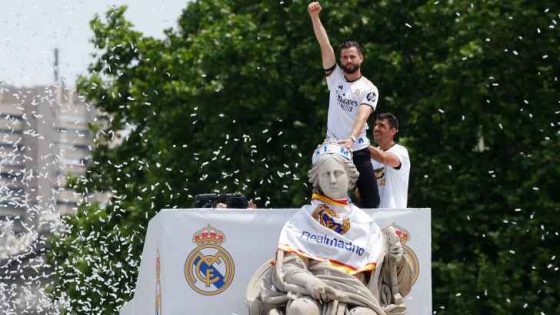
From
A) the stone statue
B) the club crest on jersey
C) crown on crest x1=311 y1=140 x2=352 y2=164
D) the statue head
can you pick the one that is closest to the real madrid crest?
the stone statue

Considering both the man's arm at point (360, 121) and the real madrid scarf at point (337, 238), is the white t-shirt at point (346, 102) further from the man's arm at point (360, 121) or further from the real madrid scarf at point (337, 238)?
the real madrid scarf at point (337, 238)

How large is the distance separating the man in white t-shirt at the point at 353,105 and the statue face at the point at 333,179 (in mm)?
986

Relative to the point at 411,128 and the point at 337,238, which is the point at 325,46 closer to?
the point at 337,238

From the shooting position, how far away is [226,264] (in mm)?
16141

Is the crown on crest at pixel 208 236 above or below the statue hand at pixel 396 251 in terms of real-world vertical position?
above

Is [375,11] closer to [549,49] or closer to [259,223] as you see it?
[549,49]

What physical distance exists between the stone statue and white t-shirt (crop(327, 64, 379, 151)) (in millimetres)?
1007

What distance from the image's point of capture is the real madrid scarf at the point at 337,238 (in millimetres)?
15789

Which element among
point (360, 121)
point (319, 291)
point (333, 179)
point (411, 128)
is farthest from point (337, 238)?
point (411, 128)

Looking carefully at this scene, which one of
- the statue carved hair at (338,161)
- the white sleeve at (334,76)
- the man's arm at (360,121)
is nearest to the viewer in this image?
the statue carved hair at (338,161)

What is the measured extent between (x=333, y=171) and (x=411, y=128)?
73.4ft

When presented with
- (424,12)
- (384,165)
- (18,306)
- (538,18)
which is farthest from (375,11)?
(384,165)

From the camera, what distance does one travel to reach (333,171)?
52.4 feet

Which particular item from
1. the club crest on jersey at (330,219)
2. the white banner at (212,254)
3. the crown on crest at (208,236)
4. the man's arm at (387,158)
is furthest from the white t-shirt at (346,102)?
the crown on crest at (208,236)
